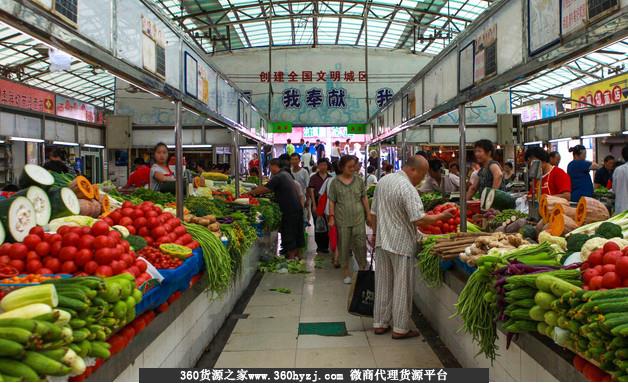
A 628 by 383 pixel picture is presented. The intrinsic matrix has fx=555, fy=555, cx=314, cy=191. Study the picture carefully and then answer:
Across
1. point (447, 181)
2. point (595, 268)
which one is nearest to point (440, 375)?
point (595, 268)

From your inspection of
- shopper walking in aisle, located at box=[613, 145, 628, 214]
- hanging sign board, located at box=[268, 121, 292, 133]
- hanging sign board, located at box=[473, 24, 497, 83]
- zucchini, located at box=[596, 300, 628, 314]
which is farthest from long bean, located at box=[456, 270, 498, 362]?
hanging sign board, located at box=[268, 121, 292, 133]

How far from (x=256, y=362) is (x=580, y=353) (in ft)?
9.57

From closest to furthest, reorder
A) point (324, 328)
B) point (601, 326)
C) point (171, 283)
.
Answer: point (601, 326)
point (171, 283)
point (324, 328)

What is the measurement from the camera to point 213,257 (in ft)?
16.4

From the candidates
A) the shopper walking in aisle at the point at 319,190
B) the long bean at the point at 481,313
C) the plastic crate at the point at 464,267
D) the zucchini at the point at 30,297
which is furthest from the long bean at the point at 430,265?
the shopper walking in aisle at the point at 319,190

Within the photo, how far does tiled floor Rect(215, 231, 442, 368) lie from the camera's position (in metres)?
4.74

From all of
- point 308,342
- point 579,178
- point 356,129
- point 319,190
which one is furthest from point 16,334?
point 356,129

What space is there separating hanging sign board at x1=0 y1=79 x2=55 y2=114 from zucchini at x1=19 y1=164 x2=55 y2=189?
8278mm

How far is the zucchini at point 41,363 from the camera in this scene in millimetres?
1951

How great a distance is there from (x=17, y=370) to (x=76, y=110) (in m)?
15.2

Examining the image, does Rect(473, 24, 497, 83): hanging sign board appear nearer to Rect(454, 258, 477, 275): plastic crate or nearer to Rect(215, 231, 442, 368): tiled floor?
Rect(454, 258, 477, 275): plastic crate

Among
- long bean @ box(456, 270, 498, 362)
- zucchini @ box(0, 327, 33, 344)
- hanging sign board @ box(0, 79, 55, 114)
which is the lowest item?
long bean @ box(456, 270, 498, 362)

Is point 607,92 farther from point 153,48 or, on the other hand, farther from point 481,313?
point 153,48

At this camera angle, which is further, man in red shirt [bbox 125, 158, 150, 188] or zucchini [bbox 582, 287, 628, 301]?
man in red shirt [bbox 125, 158, 150, 188]
